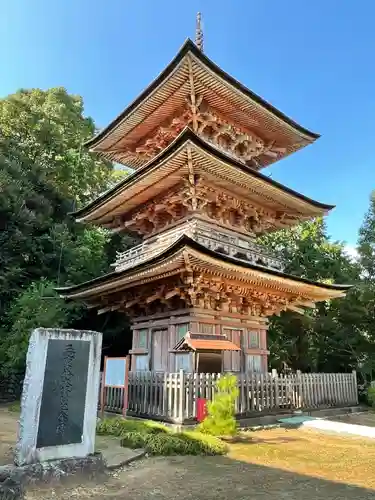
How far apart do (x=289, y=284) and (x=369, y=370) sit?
356 inches

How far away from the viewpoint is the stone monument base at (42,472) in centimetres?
460

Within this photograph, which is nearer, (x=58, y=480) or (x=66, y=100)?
(x=58, y=480)

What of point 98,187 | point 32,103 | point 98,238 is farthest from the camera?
point 98,187

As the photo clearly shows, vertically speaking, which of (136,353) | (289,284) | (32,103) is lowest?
(136,353)

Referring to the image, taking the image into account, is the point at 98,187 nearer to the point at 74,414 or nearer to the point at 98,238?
the point at 98,238

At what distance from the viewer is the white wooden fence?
9602mm

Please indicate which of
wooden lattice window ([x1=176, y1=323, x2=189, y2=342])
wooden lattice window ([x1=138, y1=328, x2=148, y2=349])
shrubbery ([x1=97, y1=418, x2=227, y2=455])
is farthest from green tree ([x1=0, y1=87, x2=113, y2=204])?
shrubbery ([x1=97, y1=418, x2=227, y2=455])

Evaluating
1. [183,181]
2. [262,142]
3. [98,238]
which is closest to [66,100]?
[98,238]

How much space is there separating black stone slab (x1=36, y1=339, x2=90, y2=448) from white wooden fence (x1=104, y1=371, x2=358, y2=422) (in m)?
4.09

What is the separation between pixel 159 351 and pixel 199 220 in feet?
15.4

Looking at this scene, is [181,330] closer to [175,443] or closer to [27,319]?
[175,443]

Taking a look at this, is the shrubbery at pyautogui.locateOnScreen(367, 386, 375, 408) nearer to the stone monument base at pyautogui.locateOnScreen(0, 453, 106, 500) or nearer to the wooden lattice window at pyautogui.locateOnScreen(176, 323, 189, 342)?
the wooden lattice window at pyautogui.locateOnScreen(176, 323, 189, 342)

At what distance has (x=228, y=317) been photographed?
12.9m

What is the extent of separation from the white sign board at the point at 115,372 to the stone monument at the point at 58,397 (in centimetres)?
484
